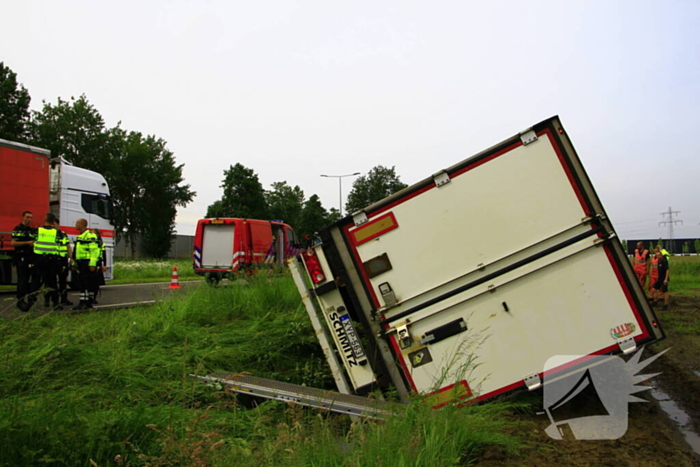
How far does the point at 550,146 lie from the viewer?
3840 mm

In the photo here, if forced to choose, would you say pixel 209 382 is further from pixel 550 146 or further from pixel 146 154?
pixel 146 154

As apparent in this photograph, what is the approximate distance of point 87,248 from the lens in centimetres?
859

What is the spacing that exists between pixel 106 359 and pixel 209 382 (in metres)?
0.99

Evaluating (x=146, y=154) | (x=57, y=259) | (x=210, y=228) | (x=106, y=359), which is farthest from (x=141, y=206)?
(x=106, y=359)

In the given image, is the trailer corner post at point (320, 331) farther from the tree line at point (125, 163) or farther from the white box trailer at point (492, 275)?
the tree line at point (125, 163)

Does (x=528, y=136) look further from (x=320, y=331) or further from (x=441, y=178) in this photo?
(x=320, y=331)

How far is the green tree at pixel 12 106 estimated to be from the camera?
31734mm

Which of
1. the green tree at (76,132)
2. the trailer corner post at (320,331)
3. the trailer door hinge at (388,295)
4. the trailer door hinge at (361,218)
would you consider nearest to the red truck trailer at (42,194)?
the trailer corner post at (320,331)

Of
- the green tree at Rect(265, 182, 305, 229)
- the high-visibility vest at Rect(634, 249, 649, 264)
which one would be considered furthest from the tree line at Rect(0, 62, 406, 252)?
the high-visibility vest at Rect(634, 249, 649, 264)

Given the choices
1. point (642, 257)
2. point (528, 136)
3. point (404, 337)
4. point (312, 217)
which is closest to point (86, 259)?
point (404, 337)

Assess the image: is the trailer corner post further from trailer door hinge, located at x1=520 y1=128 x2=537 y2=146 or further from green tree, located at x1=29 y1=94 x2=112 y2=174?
green tree, located at x1=29 y1=94 x2=112 y2=174

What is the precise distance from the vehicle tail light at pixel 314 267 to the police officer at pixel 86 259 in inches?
230

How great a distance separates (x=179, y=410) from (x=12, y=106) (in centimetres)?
3754

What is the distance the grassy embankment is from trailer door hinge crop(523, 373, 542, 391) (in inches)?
10.8
